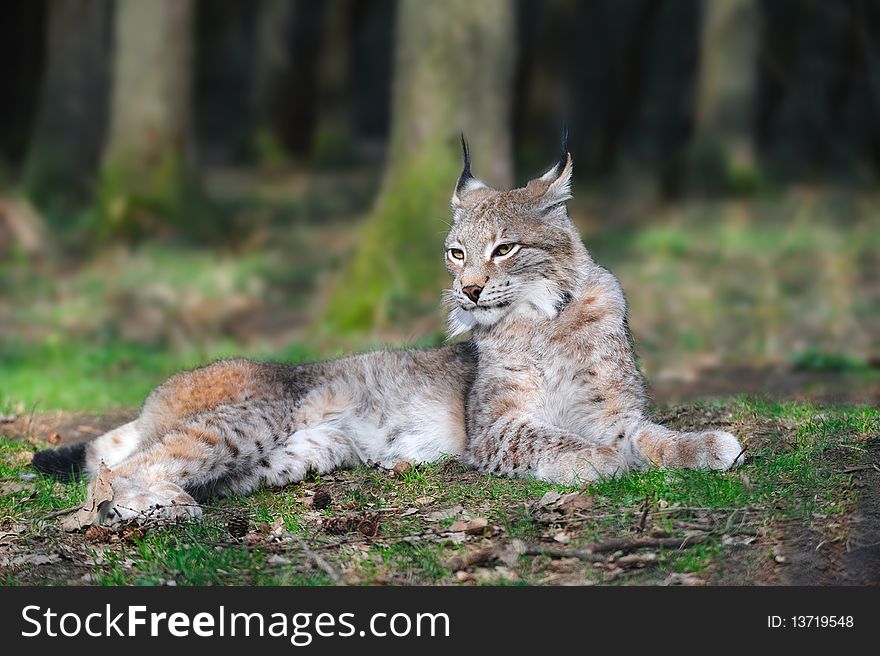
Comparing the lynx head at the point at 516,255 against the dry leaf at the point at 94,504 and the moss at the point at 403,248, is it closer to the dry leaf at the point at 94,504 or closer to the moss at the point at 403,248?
the dry leaf at the point at 94,504

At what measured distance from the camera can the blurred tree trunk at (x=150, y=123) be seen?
14.5 m

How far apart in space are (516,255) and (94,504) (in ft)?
8.37

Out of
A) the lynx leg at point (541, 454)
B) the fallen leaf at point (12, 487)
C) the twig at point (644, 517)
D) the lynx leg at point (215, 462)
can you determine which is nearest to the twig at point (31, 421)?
the fallen leaf at point (12, 487)

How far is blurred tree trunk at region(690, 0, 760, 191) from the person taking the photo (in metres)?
18.8

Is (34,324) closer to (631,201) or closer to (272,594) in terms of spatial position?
(272,594)

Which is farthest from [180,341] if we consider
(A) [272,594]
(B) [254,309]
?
(A) [272,594]

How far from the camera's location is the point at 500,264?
19.8 ft

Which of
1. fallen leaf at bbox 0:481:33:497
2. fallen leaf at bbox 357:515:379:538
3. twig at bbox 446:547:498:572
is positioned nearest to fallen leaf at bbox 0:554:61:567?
fallen leaf at bbox 0:481:33:497

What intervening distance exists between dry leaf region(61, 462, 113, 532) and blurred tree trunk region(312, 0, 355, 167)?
1905cm

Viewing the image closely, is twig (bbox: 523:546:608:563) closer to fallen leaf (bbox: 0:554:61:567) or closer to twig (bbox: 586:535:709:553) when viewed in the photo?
twig (bbox: 586:535:709:553)

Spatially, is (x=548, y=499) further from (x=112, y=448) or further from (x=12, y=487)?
(x=12, y=487)

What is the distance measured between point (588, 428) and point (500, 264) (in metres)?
1.01

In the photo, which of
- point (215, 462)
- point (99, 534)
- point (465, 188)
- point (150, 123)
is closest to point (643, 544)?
point (215, 462)

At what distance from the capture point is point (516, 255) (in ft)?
19.9
